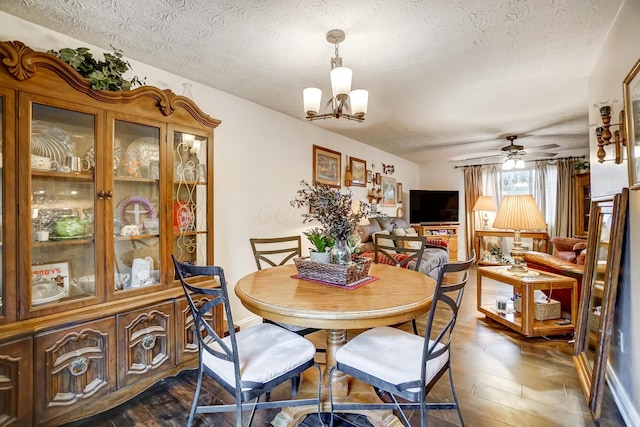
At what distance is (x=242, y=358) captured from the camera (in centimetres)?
140

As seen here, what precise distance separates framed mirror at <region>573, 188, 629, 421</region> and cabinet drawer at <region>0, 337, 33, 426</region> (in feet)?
9.66

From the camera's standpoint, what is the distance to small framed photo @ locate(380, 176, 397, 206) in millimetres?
5785

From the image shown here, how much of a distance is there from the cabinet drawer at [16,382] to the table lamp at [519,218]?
3619mm

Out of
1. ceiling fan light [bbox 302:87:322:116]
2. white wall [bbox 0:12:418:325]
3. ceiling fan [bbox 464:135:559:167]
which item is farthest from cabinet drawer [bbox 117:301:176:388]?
ceiling fan [bbox 464:135:559:167]

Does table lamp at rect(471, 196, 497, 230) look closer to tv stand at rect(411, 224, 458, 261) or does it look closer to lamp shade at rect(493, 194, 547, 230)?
tv stand at rect(411, 224, 458, 261)

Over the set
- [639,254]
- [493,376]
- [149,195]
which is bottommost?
[493,376]

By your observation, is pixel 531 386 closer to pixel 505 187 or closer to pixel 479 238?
pixel 479 238

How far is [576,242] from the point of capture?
Answer: 414cm

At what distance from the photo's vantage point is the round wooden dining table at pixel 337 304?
1282 mm

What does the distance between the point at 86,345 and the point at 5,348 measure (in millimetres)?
342

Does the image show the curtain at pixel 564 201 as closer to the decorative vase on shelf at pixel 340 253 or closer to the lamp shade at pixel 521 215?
the lamp shade at pixel 521 215

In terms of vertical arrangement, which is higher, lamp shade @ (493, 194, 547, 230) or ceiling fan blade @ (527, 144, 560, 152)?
ceiling fan blade @ (527, 144, 560, 152)

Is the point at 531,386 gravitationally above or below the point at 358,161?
below

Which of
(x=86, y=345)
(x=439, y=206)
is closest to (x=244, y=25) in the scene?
(x=86, y=345)
